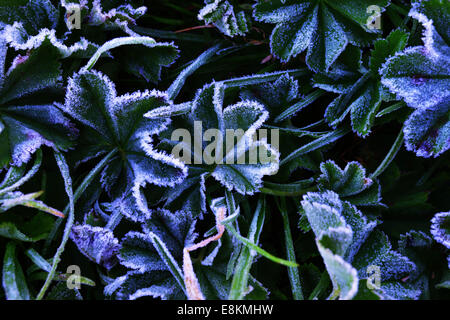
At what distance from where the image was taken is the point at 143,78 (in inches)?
40.4

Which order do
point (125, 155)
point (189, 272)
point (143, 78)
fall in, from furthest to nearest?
point (143, 78)
point (125, 155)
point (189, 272)

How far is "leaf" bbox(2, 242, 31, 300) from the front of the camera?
81 centimetres

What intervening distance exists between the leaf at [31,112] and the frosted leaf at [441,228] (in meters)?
0.70

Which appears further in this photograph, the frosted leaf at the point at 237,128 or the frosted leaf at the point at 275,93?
the frosted leaf at the point at 275,93

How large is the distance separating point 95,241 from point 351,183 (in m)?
0.50

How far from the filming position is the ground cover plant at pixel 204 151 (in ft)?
2.83

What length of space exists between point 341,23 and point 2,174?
2.43 ft

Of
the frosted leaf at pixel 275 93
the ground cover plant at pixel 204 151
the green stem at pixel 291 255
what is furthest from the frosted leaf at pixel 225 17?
the green stem at pixel 291 255

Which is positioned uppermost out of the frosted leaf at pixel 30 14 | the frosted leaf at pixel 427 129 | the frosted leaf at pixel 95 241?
the frosted leaf at pixel 30 14

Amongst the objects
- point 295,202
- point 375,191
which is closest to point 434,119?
point 375,191

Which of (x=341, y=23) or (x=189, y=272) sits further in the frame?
(x=341, y=23)

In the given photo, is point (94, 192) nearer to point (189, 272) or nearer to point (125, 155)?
point (125, 155)

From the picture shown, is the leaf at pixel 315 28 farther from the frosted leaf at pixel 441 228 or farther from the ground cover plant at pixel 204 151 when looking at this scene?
the frosted leaf at pixel 441 228
